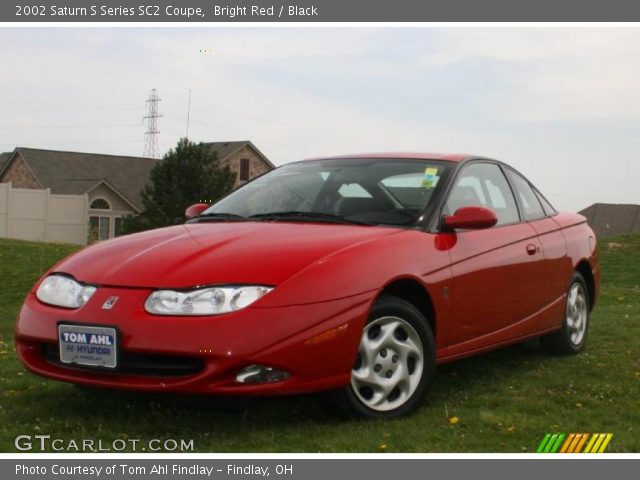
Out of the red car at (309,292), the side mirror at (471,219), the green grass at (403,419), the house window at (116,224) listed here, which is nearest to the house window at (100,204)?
the house window at (116,224)

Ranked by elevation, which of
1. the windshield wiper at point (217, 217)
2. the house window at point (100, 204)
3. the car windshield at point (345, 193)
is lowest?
the windshield wiper at point (217, 217)

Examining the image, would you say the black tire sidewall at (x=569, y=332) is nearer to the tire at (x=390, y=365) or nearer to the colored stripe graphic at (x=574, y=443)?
the tire at (x=390, y=365)

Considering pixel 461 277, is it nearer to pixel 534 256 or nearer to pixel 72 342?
pixel 534 256

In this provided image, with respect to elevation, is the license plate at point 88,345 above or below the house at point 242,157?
below

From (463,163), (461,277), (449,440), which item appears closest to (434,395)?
(461,277)

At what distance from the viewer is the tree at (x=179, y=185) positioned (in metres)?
41.1

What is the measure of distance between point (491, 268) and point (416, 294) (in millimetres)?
740

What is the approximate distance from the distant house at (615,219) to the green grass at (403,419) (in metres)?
49.2

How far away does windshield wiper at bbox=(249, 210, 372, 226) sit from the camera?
206 inches

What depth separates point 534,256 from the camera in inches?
243

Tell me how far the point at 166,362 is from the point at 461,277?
1.85 m

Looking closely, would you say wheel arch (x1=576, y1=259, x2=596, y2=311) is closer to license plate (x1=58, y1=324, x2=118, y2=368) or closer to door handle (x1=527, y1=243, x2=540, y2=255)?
door handle (x1=527, y1=243, x2=540, y2=255)

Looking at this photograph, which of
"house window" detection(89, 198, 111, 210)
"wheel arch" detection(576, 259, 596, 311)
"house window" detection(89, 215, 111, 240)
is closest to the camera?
"wheel arch" detection(576, 259, 596, 311)

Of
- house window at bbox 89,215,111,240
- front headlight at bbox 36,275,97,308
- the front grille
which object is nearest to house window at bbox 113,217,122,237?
house window at bbox 89,215,111,240
